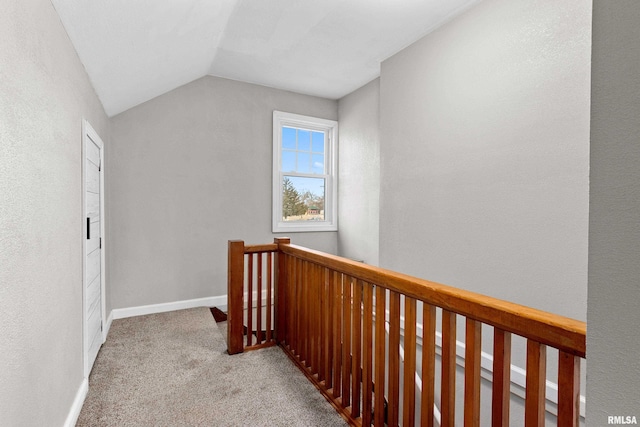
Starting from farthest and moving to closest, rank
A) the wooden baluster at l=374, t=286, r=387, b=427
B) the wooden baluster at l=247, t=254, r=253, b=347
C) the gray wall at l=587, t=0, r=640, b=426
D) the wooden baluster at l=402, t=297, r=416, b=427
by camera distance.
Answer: the wooden baluster at l=247, t=254, r=253, b=347 < the wooden baluster at l=374, t=286, r=387, b=427 < the wooden baluster at l=402, t=297, r=416, b=427 < the gray wall at l=587, t=0, r=640, b=426

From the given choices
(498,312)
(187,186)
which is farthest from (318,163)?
(498,312)

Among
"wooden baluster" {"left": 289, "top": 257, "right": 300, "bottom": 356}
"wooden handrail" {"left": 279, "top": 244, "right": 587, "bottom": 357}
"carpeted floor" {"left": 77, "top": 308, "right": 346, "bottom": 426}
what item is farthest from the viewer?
"wooden baluster" {"left": 289, "top": 257, "right": 300, "bottom": 356}

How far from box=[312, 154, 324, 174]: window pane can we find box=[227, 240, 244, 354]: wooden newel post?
2.43m

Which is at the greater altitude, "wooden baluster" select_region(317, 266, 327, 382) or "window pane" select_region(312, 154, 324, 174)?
"window pane" select_region(312, 154, 324, 174)

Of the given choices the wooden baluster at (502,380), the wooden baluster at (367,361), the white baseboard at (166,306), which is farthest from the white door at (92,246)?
the wooden baluster at (502,380)

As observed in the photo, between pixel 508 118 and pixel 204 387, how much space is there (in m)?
2.73

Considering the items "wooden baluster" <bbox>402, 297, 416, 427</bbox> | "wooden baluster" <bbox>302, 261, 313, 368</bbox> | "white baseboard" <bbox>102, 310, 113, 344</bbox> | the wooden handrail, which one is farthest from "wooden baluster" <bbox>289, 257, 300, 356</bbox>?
"white baseboard" <bbox>102, 310, 113, 344</bbox>

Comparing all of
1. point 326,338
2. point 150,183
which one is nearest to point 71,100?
point 150,183

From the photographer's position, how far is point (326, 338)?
2041mm

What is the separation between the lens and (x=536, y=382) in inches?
36.9

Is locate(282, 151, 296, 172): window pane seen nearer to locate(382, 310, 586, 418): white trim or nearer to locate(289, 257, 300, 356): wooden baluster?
locate(289, 257, 300, 356): wooden baluster

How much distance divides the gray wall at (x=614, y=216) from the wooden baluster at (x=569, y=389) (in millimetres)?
346

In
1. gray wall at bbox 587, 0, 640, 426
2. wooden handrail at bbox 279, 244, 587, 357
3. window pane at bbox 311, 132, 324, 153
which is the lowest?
wooden handrail at bbox 279, 244, 587, 357

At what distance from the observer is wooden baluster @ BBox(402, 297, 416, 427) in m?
1.37
